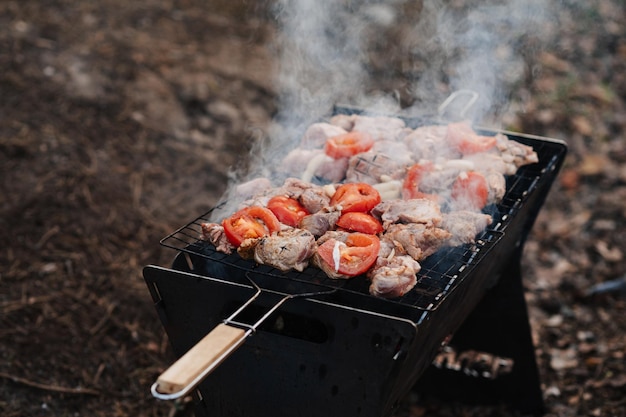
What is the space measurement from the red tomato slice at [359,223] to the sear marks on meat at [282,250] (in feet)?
0.82

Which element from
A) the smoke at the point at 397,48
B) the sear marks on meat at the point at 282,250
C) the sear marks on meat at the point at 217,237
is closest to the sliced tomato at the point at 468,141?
the sear marks on meat at the point at 282,250

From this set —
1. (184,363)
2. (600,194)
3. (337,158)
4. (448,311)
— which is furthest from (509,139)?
(600,194)

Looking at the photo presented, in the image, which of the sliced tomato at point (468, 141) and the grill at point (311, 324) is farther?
the sliced tomato at point (468, 141)

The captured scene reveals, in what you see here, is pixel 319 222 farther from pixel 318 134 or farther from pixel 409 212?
pixel 318 134

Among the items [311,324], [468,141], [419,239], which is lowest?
[311,324]

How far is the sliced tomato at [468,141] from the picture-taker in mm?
3359

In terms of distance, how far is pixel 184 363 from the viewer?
1.77 meters

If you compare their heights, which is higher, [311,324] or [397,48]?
[397,48]

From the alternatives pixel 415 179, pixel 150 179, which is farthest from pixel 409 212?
pixel 150 179

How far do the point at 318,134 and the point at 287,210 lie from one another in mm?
826

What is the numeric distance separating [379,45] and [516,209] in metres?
5.74

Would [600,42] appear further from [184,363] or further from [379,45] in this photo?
[184,363]

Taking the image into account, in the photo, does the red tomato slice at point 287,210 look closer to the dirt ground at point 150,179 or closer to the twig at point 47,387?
the dirt ground at point 150,179

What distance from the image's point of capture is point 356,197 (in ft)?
9.32
